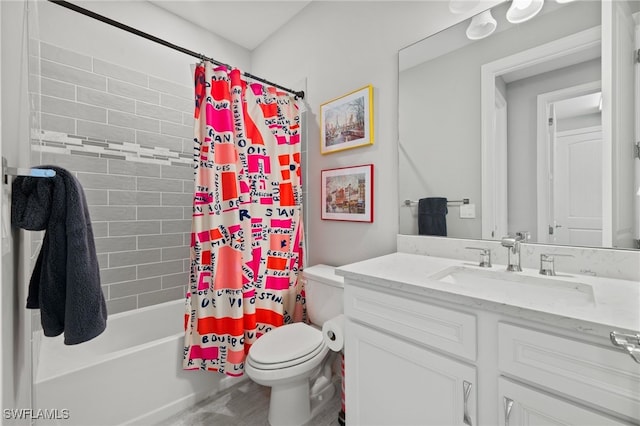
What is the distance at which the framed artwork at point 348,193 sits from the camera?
5.81ft

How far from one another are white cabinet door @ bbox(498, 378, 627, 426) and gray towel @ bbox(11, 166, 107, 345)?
124 centimetres

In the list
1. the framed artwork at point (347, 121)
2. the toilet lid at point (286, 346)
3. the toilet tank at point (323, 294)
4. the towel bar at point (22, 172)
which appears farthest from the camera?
the framed artwork at point (347, 121)

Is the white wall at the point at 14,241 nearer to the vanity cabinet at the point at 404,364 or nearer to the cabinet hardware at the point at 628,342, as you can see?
the vanity cabinet at the point at 404,364

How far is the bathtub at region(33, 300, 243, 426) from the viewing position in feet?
4.14

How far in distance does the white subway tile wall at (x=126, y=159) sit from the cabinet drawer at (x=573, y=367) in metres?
2.21

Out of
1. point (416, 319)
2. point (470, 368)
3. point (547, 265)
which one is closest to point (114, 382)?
point (416, 319)

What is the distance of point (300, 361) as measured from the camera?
143 cm

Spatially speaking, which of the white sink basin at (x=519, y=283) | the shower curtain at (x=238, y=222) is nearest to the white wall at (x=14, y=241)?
the shower curtain at (x=238, y=222)

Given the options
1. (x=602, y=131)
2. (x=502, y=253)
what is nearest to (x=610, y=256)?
(x=502, y=253)

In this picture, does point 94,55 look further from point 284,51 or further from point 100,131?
point 284,51

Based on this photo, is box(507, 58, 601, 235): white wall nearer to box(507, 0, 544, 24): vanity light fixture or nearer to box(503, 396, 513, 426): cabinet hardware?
box(507, 0, 544, 24): vanity light fixture

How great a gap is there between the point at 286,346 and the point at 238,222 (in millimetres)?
734

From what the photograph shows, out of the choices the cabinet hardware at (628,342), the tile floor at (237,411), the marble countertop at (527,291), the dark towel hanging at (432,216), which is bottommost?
the tile floor at (237,411)

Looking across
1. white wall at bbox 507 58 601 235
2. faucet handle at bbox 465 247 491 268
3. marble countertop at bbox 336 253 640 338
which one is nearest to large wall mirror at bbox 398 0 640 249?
white wall at bbox 507 58 601 235
